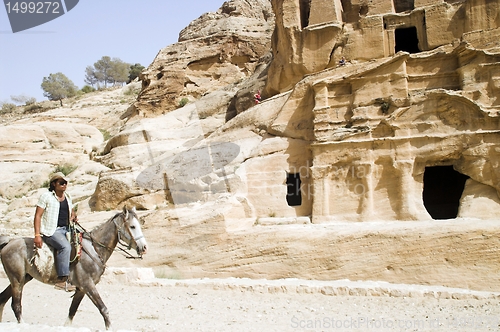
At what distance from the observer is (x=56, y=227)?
746cm

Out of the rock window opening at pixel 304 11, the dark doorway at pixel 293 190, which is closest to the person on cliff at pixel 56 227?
the dark doorway at pixel 293 190

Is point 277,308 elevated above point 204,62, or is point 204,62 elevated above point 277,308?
point 204,62

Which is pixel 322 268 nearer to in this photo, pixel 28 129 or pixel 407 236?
pixel 407 236

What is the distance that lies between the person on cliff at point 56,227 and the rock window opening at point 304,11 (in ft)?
42.4

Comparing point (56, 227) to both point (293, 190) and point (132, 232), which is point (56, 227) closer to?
point (132, 232)

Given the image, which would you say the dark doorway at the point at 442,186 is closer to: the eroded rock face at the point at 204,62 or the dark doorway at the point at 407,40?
the dark doorway at the point at 407,40

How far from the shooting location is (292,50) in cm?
1723

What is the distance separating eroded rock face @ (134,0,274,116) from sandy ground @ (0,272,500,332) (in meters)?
18.0

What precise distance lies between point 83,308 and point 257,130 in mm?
8355

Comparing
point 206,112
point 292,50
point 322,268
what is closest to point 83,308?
point 322,268

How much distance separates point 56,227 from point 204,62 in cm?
2337

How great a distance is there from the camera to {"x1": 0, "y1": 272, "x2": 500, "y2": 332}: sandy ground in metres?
8.23

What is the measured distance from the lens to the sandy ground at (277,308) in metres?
8.23

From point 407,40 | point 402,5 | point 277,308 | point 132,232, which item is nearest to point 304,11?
point 402,5
